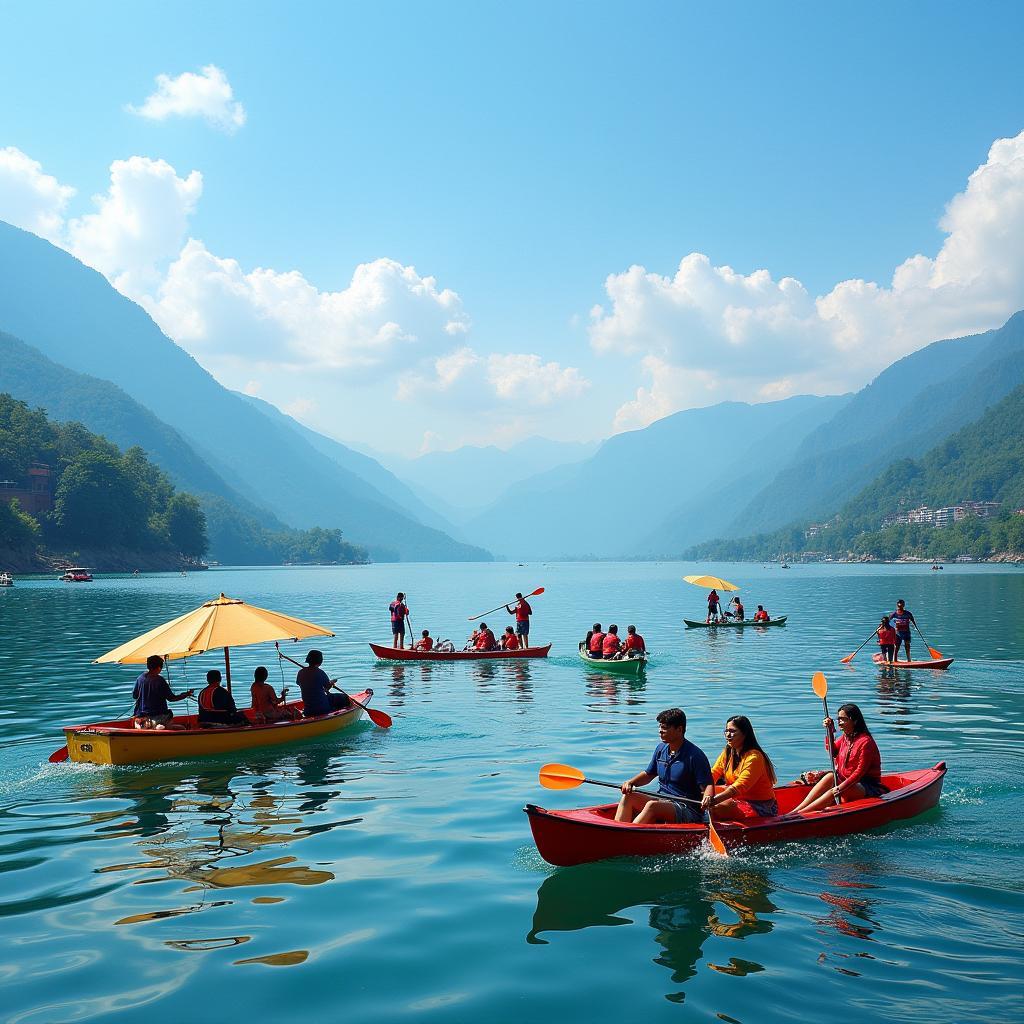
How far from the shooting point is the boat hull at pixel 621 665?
31.2 metres

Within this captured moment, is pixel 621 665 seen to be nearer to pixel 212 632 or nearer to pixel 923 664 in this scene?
pixel 923 664

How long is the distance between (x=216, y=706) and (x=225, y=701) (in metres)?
0.21

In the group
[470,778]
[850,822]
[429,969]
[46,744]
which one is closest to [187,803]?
[470,778]

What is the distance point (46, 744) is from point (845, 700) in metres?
20.9

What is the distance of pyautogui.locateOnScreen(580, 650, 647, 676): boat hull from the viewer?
3125 cm

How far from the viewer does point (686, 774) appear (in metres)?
12.1

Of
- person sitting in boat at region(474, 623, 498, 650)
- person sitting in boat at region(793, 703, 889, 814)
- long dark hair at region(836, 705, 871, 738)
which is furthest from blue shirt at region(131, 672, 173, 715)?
person sitting in boat at region(474, 623, 498, 650)

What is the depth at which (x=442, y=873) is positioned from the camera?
11359 millimetres

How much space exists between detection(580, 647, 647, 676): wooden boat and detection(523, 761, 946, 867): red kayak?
1837 centimetres

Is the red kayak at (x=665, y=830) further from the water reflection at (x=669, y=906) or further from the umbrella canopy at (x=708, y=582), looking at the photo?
the umbrella canopy at (x=708, y=582)

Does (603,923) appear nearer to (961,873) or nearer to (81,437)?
(961,873)

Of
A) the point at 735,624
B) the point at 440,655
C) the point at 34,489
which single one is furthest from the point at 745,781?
the point at 34,489

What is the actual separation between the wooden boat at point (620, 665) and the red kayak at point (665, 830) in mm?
18367

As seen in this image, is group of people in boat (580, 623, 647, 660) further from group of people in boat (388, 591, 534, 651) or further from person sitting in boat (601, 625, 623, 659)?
group of people in boat (388, 591, 534, 651)
